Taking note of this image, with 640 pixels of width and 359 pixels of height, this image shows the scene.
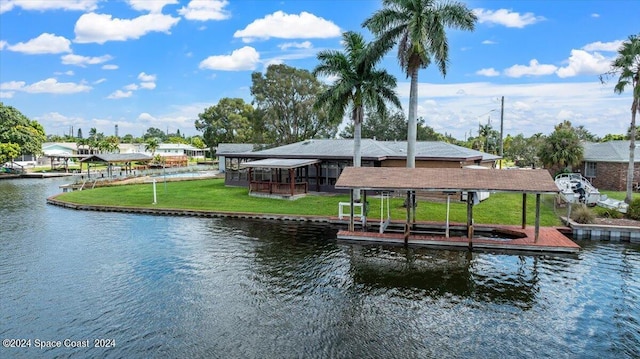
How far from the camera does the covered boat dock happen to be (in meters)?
17.2

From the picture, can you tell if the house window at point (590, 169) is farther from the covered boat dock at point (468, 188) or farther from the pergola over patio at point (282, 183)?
the pergola over patio at point (282, 183)

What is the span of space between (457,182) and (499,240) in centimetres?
305

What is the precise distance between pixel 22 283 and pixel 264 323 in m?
9.01

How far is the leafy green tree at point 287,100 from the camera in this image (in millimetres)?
55875

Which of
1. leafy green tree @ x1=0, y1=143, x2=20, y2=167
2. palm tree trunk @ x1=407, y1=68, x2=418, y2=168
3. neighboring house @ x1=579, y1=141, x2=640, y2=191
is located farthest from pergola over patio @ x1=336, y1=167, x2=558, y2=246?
leafy green tree @ x1=0, y1=143, x2=20, y2=167

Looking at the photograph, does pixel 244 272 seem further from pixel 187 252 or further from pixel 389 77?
pixel 389 77

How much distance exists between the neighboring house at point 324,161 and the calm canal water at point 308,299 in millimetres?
11621

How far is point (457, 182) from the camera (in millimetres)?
A: 18328

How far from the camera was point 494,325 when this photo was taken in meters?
10.7

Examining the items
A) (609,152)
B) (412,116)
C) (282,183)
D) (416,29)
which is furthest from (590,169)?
(282,183)

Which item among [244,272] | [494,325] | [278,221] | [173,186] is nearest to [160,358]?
[244,272]

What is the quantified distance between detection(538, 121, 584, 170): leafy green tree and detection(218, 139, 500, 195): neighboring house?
4462mm

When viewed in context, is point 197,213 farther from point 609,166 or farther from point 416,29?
point 609,166

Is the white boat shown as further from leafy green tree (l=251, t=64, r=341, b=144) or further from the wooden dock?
leafy green tree (l=251, t=64, r=341, b=144)
